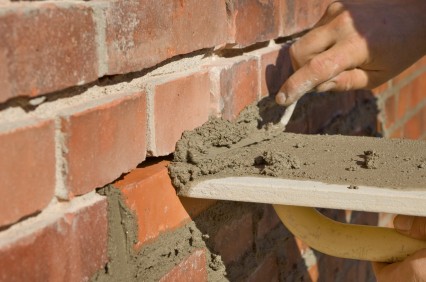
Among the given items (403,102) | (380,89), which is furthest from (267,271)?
(403,102)

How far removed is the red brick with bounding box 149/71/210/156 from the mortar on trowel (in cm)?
2

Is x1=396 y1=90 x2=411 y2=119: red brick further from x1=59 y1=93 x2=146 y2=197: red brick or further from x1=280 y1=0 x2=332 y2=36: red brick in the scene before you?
x1=59 y1=93 x2=146 y2=197: red brick

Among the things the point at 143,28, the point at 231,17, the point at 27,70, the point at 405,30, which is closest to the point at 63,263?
the point at 27,70

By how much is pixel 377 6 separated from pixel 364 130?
2.43 ft

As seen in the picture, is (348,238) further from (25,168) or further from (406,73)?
(406,73)

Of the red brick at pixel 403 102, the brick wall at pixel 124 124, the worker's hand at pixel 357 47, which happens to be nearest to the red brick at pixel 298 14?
the brick wall at pixel 124 124

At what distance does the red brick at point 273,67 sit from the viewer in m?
1.35

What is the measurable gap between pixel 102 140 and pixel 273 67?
0.60 metres

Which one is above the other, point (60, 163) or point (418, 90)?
point (60, 163)

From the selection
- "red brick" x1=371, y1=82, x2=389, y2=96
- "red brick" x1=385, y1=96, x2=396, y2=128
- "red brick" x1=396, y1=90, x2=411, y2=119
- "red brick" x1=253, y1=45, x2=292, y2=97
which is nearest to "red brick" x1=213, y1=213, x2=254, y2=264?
"red brick" x1=253, y1=45, x2=292, y2=97

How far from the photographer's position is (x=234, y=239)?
126cm

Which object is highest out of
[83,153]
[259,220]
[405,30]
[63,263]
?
[405,30]

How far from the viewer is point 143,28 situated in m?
0.95

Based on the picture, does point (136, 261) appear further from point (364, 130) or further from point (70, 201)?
point (364, 130)
